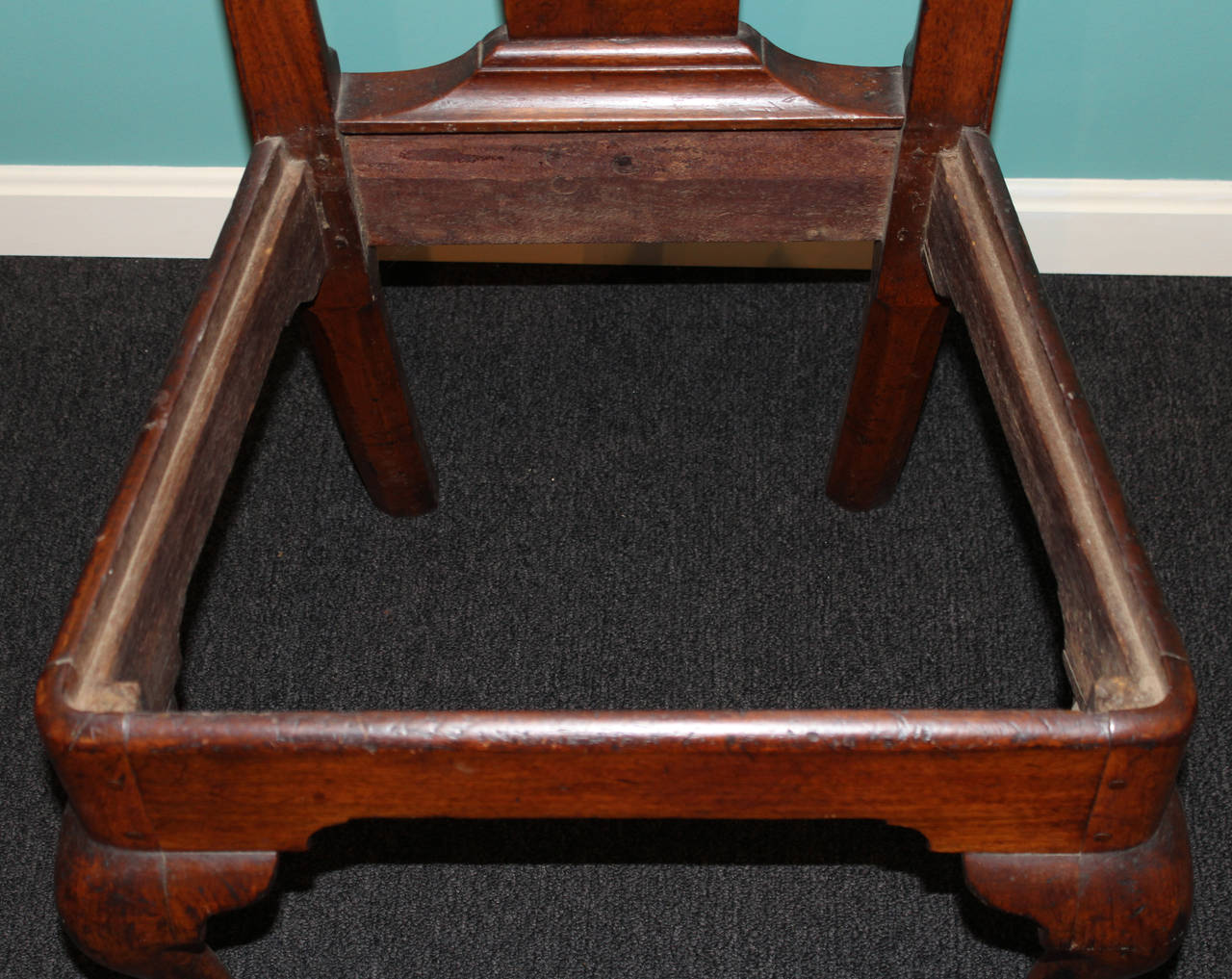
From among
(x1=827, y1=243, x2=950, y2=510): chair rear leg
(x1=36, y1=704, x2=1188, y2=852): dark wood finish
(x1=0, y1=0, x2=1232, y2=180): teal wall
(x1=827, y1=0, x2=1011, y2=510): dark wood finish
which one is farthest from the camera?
(x1=0, y1=0, x2=1232, y2=180): teal wall

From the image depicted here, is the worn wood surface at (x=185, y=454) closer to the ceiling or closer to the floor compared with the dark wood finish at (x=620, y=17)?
closer to the floor

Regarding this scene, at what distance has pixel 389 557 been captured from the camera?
1.31m

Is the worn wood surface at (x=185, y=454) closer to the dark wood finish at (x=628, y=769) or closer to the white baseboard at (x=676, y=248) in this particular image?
the dark wood finish at (x=628, y=769)

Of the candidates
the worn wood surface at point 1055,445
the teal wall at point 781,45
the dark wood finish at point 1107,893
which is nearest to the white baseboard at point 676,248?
the teal wall at point 781,45

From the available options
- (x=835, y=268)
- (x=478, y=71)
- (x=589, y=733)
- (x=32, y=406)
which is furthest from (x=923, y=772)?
(x=32, y=406)

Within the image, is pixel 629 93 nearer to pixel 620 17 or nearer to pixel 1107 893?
pixel 620 17

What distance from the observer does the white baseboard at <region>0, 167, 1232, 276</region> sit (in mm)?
1486

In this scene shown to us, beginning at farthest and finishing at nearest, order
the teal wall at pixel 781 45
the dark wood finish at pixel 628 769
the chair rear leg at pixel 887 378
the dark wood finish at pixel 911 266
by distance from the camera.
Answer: the teal wall at pixel 781 45
the chair rear leg at pixel 887 378
the dark wood finish at pixel 911 266
the dark wood finish at pixel 628 769

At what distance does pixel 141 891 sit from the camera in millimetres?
698

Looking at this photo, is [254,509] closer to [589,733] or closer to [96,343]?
[96,343]

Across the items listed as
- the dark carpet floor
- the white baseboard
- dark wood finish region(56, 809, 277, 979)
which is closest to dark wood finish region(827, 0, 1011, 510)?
the dark carpet floor

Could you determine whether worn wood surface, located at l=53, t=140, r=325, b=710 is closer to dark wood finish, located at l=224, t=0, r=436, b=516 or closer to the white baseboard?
dark wood finish, located at l=224, t=0, r=436, b=516

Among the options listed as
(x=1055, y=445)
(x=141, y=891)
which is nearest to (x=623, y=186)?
(x=1055, y=445)

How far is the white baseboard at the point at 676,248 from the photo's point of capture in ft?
4.88
